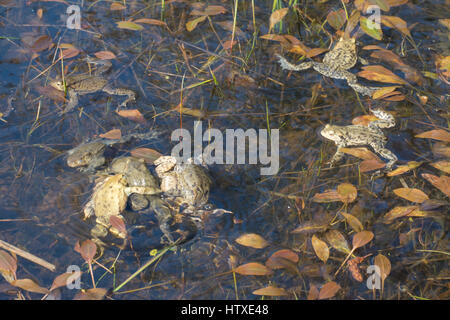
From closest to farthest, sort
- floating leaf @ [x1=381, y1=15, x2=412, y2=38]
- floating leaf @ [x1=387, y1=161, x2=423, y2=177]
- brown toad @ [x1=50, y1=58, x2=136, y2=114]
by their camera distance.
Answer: floating leaf @ [x1=387, y1=161, x2=423, y2=177], brown toad @ [x1=50, y1=58, x2=136, y2=114], floating leaf @ [x1=381, y1=15, x2=412, y2=38]

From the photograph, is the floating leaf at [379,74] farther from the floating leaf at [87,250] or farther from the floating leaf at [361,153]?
the floating leaf at [87,250]

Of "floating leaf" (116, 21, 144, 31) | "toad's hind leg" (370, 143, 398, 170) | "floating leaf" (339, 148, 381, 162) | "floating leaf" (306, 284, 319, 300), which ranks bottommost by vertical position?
"floating leaf" (306, 284, 319, 300)

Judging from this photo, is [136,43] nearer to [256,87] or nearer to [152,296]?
[256,87]

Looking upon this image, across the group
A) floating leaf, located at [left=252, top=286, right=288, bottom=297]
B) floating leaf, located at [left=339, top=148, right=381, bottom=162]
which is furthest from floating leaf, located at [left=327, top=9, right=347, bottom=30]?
floating leaf, located at [left=252, top=286, right=288, bottom=297]

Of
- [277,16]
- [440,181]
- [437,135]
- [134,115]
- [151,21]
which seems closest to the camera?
[440,181]

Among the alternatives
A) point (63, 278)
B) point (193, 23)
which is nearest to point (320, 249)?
point (63, 278)

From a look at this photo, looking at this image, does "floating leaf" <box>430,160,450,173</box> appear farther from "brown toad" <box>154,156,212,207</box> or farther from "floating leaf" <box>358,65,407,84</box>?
"brown toad" <box>154,156,212,207</box>

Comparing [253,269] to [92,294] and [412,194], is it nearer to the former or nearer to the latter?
[92,294]
